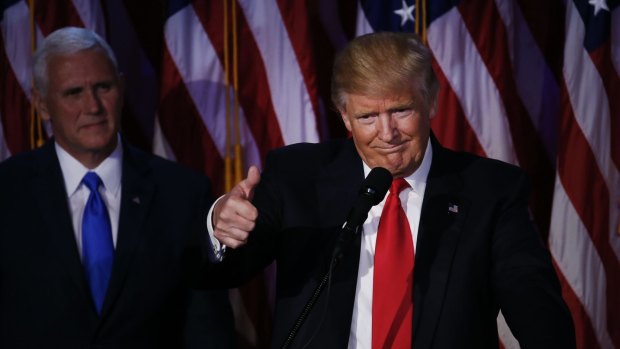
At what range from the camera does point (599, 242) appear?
3.13 meters

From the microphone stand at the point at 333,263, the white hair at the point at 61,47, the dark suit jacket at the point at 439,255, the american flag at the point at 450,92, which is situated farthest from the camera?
the american flag at the point at 450,92

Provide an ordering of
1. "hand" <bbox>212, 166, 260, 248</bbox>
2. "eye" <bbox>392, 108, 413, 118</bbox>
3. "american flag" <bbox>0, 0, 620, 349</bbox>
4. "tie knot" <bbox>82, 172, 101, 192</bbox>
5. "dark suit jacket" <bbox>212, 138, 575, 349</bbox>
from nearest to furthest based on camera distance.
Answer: "hand" <bbox>212, 166, 260, 248</bbox> < "dark suit jacket" <bbox>212, 138, 575, 349</bbox> < "eye" <bbox>392, 108, 413, 118</bbox> < "tie knot" <bbox>82, 172, 101, 192</bbox> < "american flag" <bbox>0, 0, 620, 349</bbox>

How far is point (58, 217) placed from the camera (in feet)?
8.30

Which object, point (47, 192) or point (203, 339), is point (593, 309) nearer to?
point (203, 339)

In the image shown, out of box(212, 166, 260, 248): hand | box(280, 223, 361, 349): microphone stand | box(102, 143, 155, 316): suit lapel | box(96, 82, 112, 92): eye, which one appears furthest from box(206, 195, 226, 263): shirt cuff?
box(96, 82, 112, 92): eye

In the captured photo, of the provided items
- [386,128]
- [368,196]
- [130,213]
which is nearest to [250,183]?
[368,196]

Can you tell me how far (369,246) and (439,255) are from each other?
0.54ft

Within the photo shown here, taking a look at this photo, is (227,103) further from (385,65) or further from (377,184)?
(377,184)

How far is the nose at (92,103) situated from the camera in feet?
8.75

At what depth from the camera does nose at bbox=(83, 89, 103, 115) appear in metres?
2.67

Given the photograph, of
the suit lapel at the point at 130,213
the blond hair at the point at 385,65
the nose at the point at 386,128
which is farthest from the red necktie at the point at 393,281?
the suit lapel at the point at 130,213

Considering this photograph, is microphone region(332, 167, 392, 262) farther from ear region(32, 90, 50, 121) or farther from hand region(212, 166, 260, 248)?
ear region(32, 90, 50, 121)

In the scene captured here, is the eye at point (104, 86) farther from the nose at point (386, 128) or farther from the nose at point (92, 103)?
the nose at point (386, 128)

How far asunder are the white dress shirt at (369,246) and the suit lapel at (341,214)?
28mm
